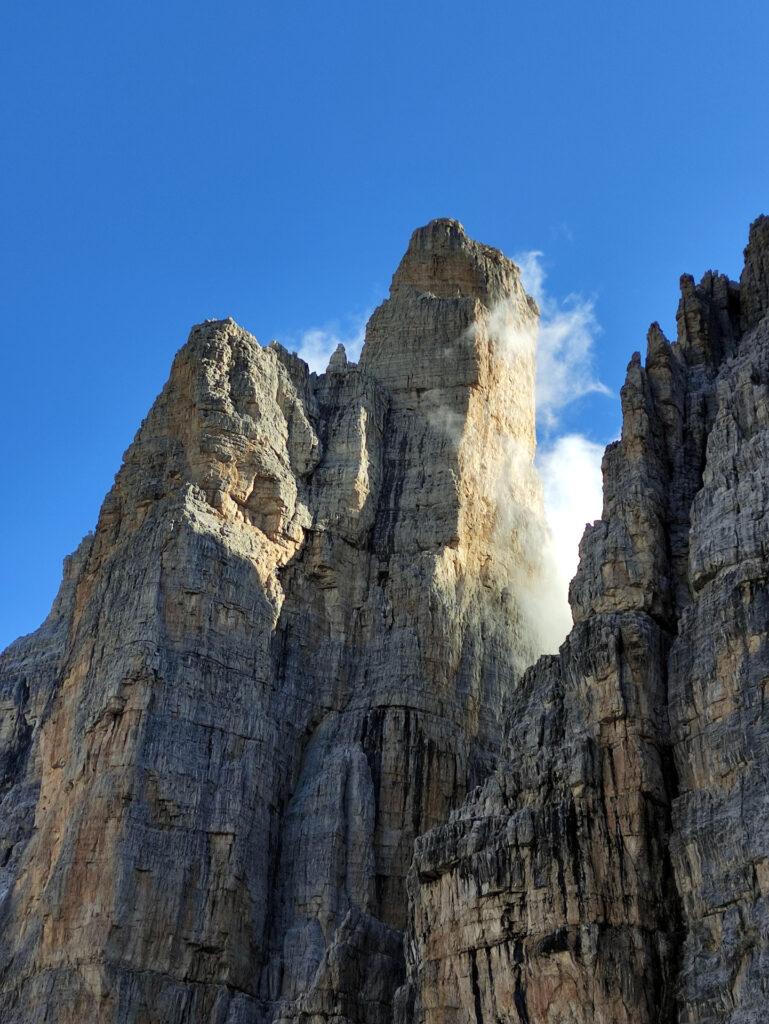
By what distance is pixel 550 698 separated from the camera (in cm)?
4456

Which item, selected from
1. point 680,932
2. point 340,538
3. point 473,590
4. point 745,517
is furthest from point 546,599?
point 680,932

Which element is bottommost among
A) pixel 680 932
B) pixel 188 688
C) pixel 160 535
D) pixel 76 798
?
pixel 680 932

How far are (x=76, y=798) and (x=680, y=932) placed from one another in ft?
70.8

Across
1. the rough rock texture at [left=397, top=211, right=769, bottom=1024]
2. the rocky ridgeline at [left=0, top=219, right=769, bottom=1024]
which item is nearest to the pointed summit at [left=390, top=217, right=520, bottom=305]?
the rocky ridgeline at [left=0, top=219, right=769, bottom=1024]

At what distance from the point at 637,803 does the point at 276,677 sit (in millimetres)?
18610

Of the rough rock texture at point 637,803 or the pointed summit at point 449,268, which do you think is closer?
the rough rock texture at point 637,803

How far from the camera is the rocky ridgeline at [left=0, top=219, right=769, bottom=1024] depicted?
39.3 metres

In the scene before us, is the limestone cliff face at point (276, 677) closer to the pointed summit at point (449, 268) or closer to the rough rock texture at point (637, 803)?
the pointed summit at point (449, 268)

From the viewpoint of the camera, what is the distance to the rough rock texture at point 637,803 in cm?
3728

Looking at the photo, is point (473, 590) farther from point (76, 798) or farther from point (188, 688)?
point (76, 798)

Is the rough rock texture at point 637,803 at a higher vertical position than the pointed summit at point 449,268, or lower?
lower

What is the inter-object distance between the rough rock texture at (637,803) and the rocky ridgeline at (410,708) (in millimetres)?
96

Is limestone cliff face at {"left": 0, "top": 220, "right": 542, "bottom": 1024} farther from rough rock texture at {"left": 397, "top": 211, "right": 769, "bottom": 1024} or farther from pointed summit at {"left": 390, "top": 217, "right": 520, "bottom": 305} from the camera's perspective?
rough rock texture at {"left": 397, "top": 211, "right": 769, "bottom": 1024}

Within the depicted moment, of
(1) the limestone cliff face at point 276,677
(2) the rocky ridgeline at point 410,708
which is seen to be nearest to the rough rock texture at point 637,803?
(2) the rocky ridgeline at point 410,708
